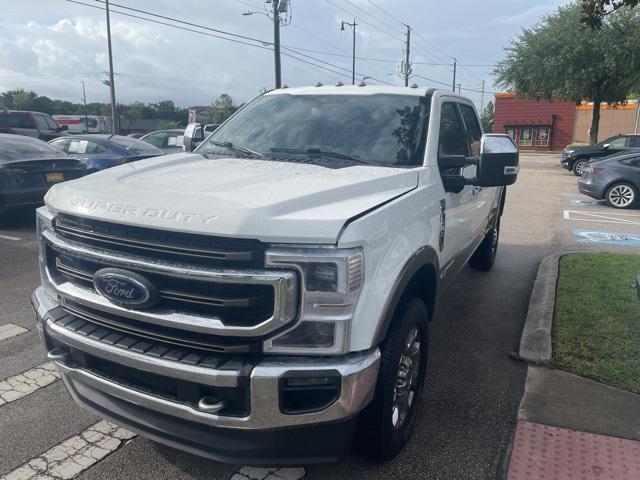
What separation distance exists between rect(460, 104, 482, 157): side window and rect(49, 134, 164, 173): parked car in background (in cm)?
715

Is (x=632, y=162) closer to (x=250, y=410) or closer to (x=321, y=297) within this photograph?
(x=321, y=297)

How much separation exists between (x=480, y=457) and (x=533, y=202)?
1215 cm

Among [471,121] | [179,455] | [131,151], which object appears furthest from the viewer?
[131,151]

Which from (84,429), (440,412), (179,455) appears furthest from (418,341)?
(84,429)

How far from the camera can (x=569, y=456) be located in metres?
3.05

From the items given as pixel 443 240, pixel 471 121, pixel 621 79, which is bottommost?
pixel 443 240

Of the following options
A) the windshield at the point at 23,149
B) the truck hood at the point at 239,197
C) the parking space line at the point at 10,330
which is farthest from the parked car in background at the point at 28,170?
the truck hood at the point at 239,197

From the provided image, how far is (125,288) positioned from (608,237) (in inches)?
359

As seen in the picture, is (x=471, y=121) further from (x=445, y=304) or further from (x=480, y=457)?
(x=480, y=457)

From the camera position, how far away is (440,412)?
3.53m

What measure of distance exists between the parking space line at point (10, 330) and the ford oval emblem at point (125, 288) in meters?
2.68

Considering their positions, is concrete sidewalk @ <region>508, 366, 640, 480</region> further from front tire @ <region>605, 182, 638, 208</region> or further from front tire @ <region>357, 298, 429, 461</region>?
front tire @ <region>605, 182, 638, 208</region>

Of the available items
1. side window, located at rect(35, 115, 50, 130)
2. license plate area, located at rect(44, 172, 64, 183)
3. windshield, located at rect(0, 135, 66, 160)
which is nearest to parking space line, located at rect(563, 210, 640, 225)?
license plate area, located at rect(44, 172, 64, 183)

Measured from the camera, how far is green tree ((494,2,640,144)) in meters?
23.7
